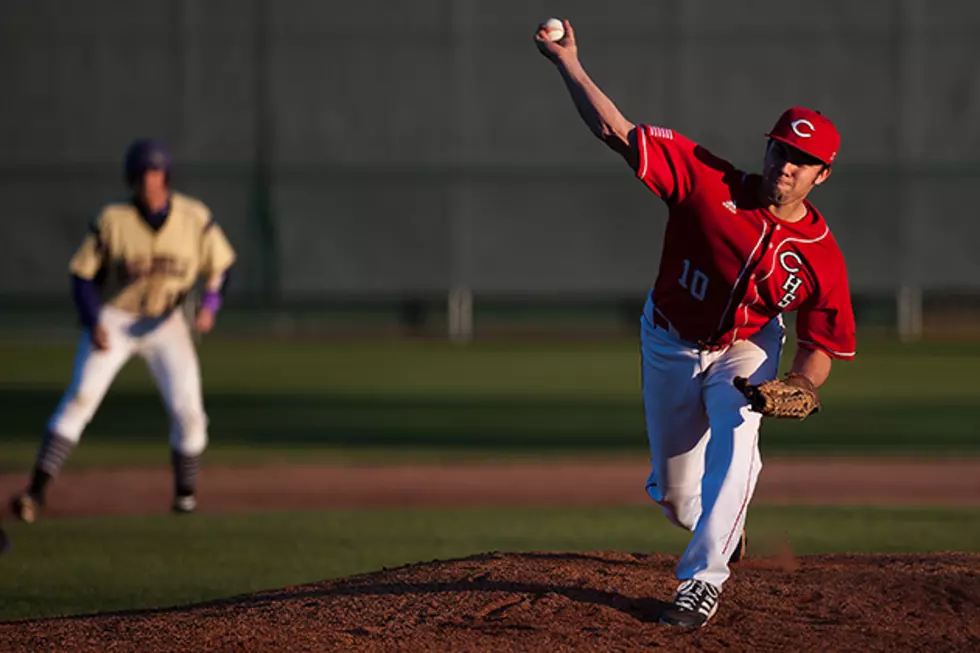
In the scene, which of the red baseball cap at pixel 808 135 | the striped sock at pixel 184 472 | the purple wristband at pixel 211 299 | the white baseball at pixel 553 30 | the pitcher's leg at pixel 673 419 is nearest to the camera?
the red baseball cap at pixel 808 135

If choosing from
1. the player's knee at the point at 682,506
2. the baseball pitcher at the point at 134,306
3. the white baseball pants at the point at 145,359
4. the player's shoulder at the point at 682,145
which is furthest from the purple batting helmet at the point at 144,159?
the player's shoulder at the point at 682,145

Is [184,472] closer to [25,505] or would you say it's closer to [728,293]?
[25,505]

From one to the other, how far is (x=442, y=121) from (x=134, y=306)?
20709 millimetres

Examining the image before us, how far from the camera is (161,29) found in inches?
1138

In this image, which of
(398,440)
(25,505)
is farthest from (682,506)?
(398,440)

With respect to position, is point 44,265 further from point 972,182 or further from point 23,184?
point 972,182

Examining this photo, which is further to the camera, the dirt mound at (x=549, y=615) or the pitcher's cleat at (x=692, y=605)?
the pitcher's cleat at (x=692, y=605)

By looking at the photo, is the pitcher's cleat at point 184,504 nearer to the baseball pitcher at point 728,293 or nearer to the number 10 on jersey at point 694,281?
the baseball pitcher at point 728,293

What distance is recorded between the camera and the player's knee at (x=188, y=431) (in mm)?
8836

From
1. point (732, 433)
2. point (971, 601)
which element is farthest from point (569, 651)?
point (971, 601)

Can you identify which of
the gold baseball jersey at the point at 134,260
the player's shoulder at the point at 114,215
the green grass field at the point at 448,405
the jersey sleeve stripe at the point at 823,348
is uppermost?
the player's shoulder at the point at 114,215

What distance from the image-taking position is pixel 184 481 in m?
9.13

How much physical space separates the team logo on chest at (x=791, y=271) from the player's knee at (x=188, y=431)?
4388mm

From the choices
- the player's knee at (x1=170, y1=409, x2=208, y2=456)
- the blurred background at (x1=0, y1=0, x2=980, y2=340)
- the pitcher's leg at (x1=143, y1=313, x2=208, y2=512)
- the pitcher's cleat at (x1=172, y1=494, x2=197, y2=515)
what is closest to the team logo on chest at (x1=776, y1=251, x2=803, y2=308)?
the pitcher's leg at (x1=143, y1=313, x2=208, y2=512)
